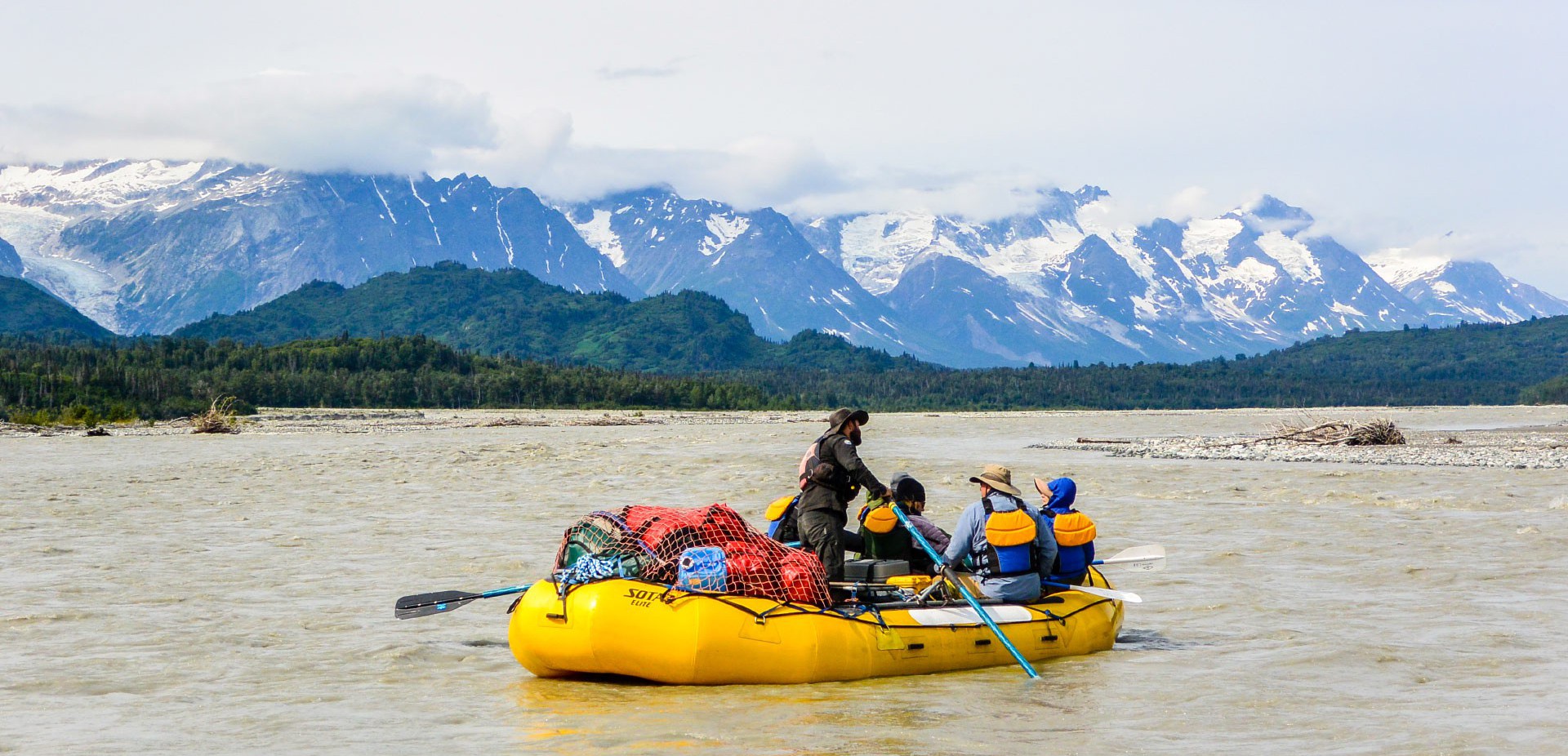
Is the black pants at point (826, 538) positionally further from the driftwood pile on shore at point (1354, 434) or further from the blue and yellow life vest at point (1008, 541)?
the driftwood pile on shore at point (1354, 434)

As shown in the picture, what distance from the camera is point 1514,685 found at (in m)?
14.0

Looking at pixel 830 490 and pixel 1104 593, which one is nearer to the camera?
pixel 1104 593

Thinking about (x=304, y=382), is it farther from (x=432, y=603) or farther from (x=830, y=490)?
(x=830, y=490)

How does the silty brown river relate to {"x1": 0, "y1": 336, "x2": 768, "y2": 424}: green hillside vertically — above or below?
below

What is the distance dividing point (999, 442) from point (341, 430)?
38510mm

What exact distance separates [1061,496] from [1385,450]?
41786 mm

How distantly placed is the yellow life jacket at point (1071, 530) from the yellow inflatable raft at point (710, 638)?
2.57m

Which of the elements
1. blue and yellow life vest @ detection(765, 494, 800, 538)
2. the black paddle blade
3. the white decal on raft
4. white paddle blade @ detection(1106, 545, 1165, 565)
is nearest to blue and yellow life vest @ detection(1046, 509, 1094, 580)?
the white decal on raft

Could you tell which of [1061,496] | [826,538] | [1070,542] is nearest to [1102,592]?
[1070,542]

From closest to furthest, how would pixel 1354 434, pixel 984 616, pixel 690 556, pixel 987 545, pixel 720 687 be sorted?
1. pixel 720 687
2. pixel 690 556
3. pixel 984 616
4. pixel 987 545
5. pixel 1354 434

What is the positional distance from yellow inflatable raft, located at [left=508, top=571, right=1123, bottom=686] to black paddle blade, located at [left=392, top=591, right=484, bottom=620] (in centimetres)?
153

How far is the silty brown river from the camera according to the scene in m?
12.1

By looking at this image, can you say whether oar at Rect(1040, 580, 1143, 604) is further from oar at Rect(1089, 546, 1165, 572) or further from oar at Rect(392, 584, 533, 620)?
oar at Rect(392, 584, 533, 620)

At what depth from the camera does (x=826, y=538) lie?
1689 centimetres
